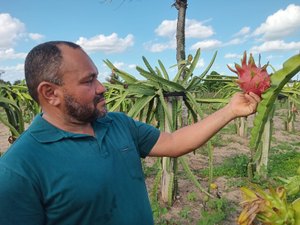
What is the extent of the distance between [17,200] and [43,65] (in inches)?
17.4

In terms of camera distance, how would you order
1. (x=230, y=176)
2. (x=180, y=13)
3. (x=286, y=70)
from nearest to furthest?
(x=286, y=70) < (x=230, y=176) < (x=180, y=13)

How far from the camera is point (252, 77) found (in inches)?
34.4

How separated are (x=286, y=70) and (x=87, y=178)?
77cm

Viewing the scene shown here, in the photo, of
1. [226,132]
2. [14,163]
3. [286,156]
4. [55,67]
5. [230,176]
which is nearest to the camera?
[14,163]

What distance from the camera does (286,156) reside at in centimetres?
574

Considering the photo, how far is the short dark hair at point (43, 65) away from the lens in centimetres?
129

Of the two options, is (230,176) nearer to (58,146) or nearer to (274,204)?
(58,146)

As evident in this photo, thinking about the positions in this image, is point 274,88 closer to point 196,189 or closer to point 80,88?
point 80,88

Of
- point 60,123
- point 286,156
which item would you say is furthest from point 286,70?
point 286,156

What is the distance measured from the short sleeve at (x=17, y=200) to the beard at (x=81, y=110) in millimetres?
286

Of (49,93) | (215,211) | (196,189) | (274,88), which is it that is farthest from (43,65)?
(196,189)

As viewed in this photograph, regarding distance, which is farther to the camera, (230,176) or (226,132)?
(226,132)

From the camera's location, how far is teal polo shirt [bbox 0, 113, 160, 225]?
1145 mm

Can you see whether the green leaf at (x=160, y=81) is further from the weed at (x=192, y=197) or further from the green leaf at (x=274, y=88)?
the green leaf at (x=274, y=88)
